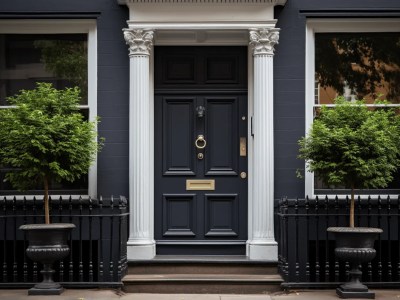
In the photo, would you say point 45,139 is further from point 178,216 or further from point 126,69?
point 178,216

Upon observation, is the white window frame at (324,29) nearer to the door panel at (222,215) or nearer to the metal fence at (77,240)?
the door panel at (222,215)

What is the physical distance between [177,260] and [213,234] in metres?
0.89

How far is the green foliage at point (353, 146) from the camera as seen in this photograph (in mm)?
10047

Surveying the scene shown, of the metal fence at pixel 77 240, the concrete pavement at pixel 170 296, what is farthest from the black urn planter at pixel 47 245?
the metal fence at pixel 77 240

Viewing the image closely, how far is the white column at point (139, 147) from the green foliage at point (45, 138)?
772 millimetres

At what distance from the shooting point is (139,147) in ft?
36.9

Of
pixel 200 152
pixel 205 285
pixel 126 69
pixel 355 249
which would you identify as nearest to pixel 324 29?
pixel 200 152

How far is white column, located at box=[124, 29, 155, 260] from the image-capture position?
1122cm

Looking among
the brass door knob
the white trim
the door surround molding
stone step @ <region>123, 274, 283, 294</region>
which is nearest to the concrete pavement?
stone step @ <region>123, 274, 283, 294</region>

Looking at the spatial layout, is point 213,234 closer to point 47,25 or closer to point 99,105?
point 99,105

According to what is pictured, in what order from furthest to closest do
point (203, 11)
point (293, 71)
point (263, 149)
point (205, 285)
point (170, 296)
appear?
point (293, 71), point (203, 11), point (263, 149), point (205, 285), point (170, 296)

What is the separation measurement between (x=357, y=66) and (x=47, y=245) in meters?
5.51

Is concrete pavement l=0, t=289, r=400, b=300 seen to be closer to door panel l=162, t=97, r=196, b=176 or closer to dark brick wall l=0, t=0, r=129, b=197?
dark brick wall l=0, t=0, r=129, b=197

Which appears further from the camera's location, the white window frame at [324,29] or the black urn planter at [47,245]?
the white window frame at [324,29]
